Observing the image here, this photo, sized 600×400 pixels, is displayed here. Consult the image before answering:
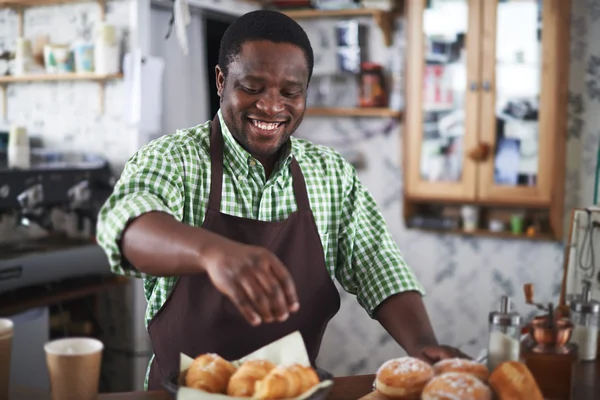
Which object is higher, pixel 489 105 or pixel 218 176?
pixel 489 105

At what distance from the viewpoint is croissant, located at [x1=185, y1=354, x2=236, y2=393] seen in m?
1.26

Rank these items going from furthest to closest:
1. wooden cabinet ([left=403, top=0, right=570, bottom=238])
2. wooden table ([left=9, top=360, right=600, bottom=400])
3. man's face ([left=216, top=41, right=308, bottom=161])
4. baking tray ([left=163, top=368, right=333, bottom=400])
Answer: wooden cabinet ([left=403, top=0, right=570, bottom=238])
man's face ([left=216, top=41, right=308, bottom=161])
wooden table ([left=9, top=360, right=600, bottom=400])
baking tray ([left=163, top=368, right=333, bottom=400])

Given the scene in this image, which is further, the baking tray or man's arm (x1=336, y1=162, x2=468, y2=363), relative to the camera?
man's arm (x1=336, y1=162, x2=468, y2=363)

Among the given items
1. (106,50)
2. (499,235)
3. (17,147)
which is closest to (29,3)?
(106,50)

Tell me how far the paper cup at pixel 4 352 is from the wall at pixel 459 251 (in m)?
Result: 3.41

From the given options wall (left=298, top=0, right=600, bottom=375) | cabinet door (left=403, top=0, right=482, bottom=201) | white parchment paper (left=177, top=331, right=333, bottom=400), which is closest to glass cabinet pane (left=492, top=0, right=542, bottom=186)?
cabinet door (left=403, top=0, right=482, bottom=201)

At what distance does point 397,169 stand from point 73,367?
3.49 m

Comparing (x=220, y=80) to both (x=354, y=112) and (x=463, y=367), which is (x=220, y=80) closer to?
(x=463, y=367)

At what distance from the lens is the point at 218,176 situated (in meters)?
1.78

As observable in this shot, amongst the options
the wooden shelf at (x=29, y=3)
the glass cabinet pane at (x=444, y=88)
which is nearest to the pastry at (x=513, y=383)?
the glass cabinet pane at (x=444, y=88)

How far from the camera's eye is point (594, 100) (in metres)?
4.08

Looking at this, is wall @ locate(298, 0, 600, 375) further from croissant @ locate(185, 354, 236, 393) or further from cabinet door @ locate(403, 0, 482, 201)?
croissant @ locate(185, 354, 236, 393)

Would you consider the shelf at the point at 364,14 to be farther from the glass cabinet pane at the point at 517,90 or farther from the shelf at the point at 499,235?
the shelf at the point at 499,235

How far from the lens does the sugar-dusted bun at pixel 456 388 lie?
1.27 metres
